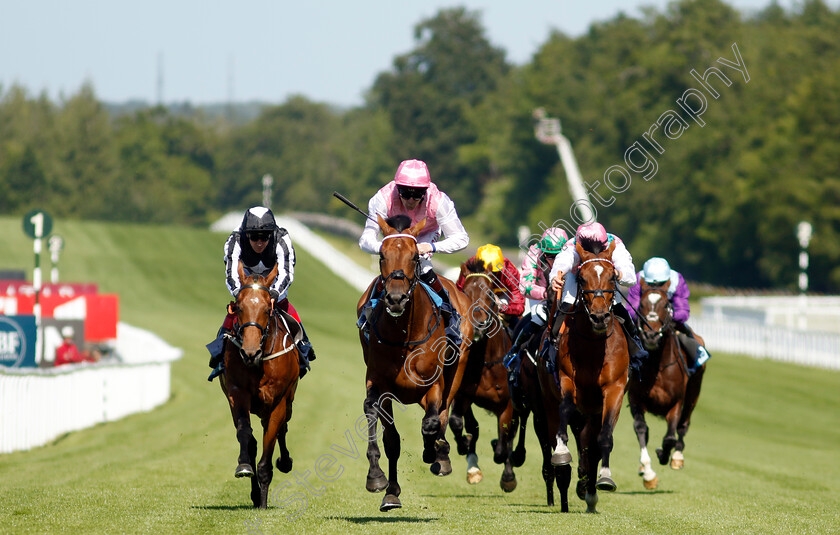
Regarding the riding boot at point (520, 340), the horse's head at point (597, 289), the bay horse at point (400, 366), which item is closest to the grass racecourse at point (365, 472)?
the bay horse at point (400, 366)

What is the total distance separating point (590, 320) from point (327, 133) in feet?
475

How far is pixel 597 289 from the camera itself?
10477 millimetres

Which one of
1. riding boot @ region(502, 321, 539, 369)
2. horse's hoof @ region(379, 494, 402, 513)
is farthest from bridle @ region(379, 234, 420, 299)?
riding boot @ region(502, 321, 539, 369)

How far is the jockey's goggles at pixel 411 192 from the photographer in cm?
1066

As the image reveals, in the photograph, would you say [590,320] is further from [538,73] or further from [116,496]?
[538,73]

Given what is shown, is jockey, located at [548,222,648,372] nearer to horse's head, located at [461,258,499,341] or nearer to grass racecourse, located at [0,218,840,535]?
horse's head, located at [461,258,499,341]

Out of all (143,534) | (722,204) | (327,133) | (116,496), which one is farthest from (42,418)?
(327,133)

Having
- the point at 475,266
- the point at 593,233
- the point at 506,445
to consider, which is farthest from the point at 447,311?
the point at 506,445

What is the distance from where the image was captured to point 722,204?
6775cm

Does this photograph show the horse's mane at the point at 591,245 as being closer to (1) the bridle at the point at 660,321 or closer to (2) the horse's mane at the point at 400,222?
(2) the horse's mane at the point at 400,222

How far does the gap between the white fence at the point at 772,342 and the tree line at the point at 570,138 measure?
5.52 meters

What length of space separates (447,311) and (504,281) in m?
2.57

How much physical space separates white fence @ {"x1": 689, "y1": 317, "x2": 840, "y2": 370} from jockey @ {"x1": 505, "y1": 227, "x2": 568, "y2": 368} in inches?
865

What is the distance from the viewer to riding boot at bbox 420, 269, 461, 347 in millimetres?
10742
